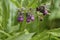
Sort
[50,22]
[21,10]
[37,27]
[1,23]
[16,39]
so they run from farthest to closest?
[50,22], [37,27], [1,23], [21,10], [16,39]

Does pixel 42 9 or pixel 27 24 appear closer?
pixel 42 9

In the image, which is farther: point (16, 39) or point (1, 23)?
point (1, 23)

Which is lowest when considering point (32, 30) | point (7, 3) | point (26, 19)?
point (32, 30)

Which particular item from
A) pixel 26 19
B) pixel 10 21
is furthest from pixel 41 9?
pixel 10 21

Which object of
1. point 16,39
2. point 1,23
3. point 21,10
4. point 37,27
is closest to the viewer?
point 16,39

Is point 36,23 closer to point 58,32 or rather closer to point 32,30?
point 32,30

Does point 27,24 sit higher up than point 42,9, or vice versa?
point 42,9

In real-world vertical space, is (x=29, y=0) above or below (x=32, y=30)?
above

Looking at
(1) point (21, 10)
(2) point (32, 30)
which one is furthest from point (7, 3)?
(2) point (32, 30)
